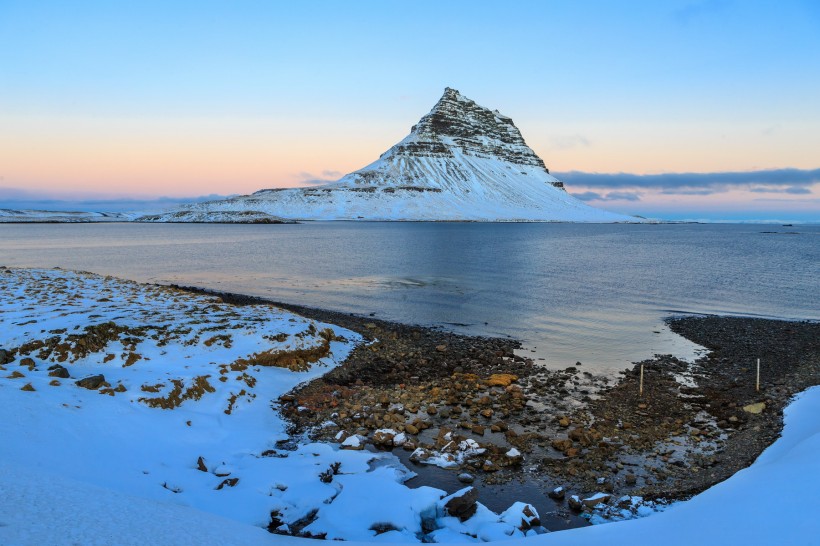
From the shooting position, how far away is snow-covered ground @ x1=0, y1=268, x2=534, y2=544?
245 inches

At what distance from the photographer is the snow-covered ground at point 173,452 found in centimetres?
623

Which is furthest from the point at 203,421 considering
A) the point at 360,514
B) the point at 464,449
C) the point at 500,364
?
the point at 500,364

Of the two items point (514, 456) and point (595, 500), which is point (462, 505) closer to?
point (595, 500)

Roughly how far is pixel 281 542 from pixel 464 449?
5517 mm

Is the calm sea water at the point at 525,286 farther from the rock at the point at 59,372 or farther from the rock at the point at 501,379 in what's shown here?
the rock at the point at 59,372

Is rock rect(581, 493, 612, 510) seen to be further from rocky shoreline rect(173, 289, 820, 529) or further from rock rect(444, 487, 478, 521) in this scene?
rock rect(444, 487, 478, 521)

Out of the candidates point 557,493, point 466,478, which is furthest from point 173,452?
point 557,493

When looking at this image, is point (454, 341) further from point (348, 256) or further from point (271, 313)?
point (348, 256)

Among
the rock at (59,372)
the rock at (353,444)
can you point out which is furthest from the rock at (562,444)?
the rock at (59,372)

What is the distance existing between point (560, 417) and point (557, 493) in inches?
170

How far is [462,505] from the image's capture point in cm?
870

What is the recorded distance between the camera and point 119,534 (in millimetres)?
5375

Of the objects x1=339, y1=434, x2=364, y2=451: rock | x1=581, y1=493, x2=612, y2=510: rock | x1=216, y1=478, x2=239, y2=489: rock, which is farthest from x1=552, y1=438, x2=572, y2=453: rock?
x1=216, y1=478, x2=239, y2=489: rock

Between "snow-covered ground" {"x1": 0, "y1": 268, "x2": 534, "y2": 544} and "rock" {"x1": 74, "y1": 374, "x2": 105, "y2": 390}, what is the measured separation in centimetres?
11
